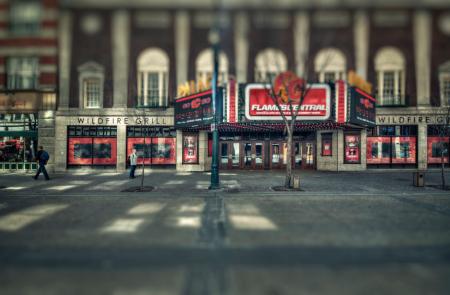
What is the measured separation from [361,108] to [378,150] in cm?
688

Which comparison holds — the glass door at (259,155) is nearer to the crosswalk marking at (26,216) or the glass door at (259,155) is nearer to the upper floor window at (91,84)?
the upper floor window at (91,84)

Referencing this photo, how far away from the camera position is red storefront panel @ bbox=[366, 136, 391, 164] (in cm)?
1984

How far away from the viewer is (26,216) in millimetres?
7023

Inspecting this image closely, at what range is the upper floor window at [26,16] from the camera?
19078 mm

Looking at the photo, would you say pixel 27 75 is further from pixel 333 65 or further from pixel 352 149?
pixel 352 149

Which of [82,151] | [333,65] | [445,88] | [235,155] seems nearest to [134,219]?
[235,155]

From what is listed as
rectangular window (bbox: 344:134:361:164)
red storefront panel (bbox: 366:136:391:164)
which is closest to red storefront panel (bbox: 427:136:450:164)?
red storefront panel (bbox: 366:136:391:164)

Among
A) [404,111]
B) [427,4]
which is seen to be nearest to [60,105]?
[404,111]

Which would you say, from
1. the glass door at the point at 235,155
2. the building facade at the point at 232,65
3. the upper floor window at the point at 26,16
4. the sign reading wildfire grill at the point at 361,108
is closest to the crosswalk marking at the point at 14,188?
the building facade at the point at 232,65

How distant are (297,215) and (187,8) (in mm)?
18913

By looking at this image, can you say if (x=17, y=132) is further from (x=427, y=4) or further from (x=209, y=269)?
(x=427, y=4)

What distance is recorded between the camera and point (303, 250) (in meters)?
4.75

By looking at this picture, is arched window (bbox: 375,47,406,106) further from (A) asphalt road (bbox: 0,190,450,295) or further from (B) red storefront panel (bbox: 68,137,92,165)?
(B) red storefront panel (bbox: 68,137,92,165)

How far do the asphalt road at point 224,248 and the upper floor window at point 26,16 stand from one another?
1754cm
